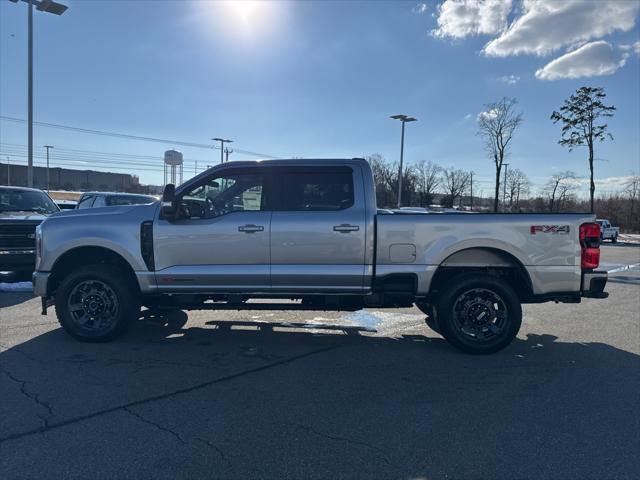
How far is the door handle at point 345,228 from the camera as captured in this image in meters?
5.41

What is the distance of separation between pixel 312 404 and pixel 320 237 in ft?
6.60

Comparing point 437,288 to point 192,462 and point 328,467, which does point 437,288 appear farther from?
point 192,462

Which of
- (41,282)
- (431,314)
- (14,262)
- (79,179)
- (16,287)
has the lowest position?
(16,287)

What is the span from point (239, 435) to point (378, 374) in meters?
1.80

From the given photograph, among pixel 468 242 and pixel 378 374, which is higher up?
pixel 468 242

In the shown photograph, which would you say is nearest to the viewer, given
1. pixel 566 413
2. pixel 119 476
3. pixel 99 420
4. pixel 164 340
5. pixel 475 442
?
pixel 119 476

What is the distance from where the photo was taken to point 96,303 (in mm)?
5758

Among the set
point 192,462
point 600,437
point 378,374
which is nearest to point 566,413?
point 600,437

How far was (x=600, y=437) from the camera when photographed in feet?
11.6

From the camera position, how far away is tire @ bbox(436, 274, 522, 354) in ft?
17.8

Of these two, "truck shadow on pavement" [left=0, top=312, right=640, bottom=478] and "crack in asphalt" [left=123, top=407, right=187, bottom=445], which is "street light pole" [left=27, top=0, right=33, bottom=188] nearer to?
"truck shadow on pavement" [left=0, top=312, right=640, bottom=478]

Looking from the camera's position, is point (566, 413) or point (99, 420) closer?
point (99, 420)

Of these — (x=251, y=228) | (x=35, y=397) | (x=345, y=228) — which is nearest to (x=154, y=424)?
(x=35, y=397)

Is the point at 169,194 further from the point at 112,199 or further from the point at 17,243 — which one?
the point at 112,199
